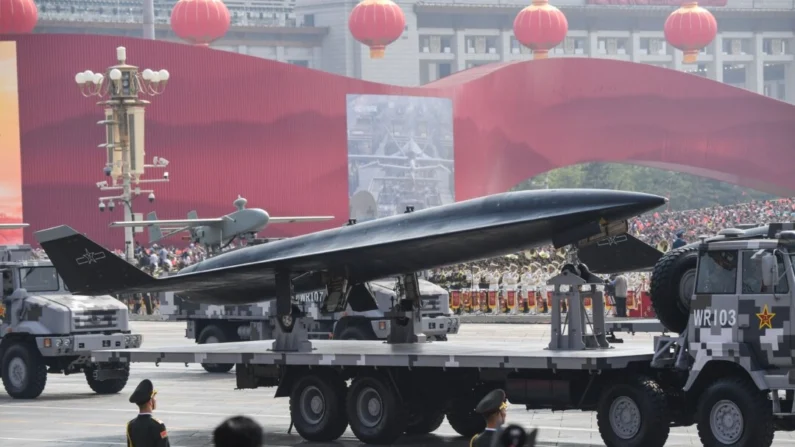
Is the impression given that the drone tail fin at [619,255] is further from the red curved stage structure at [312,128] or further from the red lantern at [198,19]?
the red lantern at [198,19]

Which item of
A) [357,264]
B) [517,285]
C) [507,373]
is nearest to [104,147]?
[517,285]

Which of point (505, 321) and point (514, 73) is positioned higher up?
point (514, 73)

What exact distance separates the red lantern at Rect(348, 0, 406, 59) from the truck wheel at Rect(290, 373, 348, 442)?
200 ft

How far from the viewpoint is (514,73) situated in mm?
65312

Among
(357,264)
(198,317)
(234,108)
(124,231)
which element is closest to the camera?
(357,264)

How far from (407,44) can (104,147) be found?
86.1 meters

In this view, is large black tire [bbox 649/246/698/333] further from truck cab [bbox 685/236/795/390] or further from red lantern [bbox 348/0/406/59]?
red lantern [bbox 348/0/406/59]

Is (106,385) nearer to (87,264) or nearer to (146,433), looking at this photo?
(87,264)

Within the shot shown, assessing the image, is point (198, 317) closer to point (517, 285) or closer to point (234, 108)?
point (517, 285)

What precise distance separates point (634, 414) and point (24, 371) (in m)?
11.9

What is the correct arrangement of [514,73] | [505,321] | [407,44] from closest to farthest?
[505,321], [514,73], [407,44]

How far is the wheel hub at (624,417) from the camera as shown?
15.2 meters

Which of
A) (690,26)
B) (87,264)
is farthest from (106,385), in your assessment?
(690,26)

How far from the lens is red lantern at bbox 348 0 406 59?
258ft
